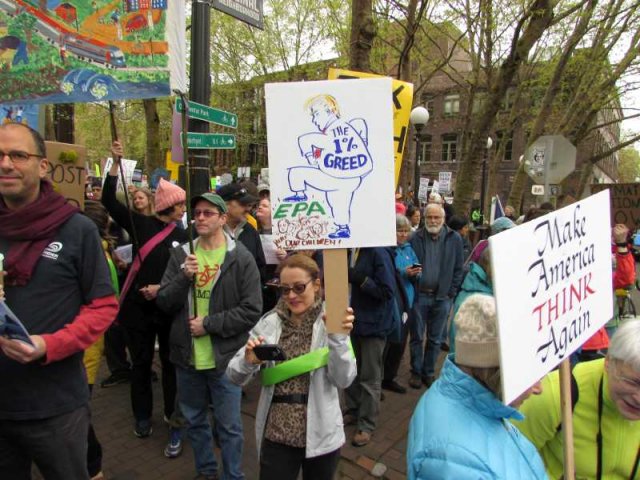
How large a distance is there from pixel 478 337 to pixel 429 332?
3.62 m

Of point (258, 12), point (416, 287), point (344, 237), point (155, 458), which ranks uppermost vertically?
point (258, 12)

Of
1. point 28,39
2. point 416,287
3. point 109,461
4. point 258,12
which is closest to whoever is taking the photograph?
point 28,39

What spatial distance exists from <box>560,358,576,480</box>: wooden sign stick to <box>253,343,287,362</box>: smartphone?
115 cm

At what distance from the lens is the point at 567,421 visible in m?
1.54

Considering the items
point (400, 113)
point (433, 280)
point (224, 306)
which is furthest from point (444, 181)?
point (224, 306)

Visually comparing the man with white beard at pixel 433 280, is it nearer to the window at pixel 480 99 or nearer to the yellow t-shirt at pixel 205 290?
the yellow t-shirt at pixel 205 290

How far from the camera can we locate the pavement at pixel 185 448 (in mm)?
3211

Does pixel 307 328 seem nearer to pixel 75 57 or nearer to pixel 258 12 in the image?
pixel 75 57

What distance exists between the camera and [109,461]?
10.9 ft

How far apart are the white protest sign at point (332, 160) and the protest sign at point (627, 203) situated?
4140 millimetres

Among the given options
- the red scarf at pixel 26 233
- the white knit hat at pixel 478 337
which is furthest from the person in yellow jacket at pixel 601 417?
the red scarf at pixel 26 233

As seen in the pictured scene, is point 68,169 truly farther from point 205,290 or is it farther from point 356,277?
point 356,277

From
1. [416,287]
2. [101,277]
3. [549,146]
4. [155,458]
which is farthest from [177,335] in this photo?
[549,146]

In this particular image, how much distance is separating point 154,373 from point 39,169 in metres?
3.60
